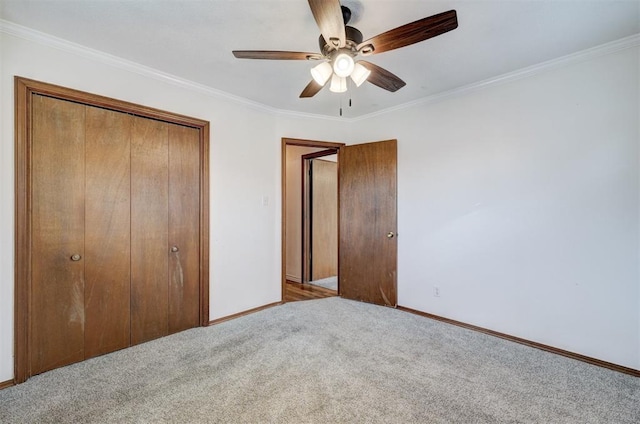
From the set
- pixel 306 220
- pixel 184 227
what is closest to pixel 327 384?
pixel 184 227

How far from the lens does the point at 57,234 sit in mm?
2203

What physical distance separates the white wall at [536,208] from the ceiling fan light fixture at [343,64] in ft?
5.96

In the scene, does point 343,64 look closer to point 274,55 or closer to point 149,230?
point 274,55

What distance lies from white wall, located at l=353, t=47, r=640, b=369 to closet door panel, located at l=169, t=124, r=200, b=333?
2.30 meters

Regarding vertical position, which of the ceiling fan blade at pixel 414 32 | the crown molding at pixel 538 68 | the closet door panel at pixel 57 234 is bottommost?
the closet door panel at pixel 57 234

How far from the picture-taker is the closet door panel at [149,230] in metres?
2.59

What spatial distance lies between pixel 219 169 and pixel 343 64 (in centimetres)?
187

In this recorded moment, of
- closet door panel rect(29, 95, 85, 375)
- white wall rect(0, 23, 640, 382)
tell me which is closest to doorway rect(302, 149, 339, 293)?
white wall rect(0, 23, 640, 382)

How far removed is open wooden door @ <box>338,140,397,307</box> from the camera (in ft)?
11.9

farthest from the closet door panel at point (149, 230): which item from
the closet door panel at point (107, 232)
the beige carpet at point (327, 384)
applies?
the beige carpet at point (327, 384)

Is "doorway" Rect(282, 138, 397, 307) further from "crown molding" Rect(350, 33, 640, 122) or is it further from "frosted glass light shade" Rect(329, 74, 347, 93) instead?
"frosted glass light shade" Rect(329, 74, 347, 93)

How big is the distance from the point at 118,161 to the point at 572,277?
382 cm

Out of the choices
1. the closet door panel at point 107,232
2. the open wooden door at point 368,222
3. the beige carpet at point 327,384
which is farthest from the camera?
the open wooden door at point 368,222

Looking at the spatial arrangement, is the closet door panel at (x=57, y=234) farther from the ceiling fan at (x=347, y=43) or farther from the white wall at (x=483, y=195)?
the ceiling fan at (x=347, y=43)
